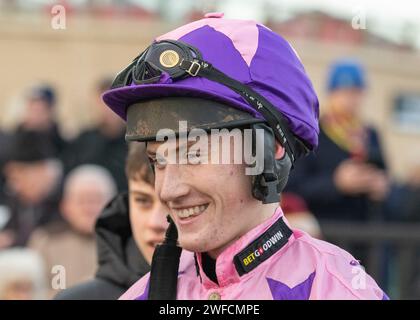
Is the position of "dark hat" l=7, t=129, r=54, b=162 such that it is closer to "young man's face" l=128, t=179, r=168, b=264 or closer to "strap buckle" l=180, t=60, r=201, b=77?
"young man's face" l=128, t=179, r=168, b=264

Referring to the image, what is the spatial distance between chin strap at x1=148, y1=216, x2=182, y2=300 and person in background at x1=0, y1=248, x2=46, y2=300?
2552mm

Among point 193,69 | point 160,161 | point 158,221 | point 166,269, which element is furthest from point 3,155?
point 193,69

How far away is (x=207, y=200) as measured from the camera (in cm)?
261

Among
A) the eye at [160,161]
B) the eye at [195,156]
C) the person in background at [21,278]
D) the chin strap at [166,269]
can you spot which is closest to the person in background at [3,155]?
the person in background at [21,278]

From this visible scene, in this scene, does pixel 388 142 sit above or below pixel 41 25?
below

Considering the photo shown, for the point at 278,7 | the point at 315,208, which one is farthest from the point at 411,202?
the point at 278,7

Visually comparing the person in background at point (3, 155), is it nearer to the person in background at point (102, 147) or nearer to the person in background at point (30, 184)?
the person in background at point (30, 184)

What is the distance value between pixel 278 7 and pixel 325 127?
12.5 m

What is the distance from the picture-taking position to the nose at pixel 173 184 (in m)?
2.60

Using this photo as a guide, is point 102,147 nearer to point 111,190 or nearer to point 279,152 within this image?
point 111,190

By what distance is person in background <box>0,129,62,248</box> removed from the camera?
712cm

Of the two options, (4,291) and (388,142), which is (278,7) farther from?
(4,291)

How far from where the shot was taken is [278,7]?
18.9 m

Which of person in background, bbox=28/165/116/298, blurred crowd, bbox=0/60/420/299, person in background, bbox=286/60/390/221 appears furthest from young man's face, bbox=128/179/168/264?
person in background, bbox=286/60/390/221
